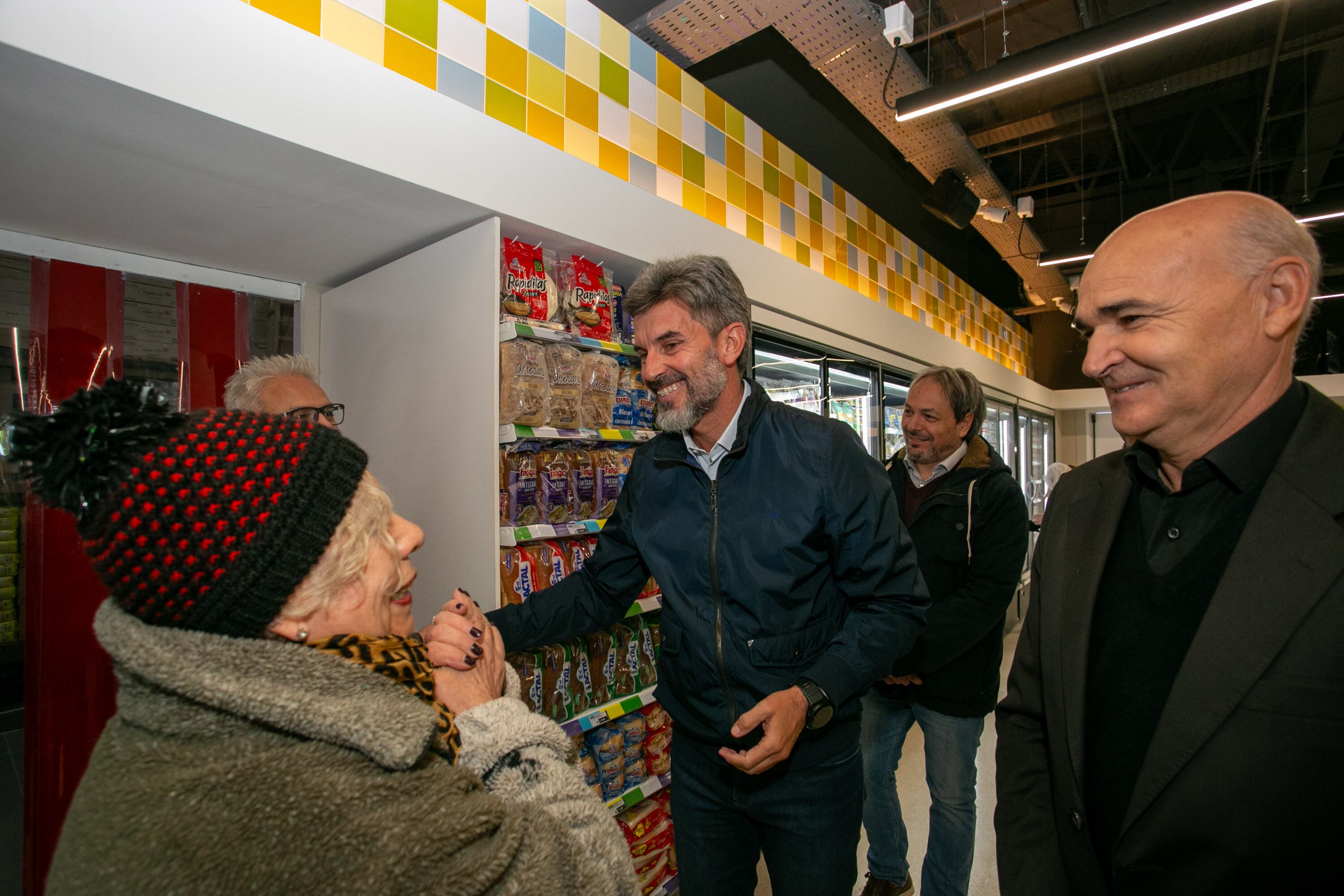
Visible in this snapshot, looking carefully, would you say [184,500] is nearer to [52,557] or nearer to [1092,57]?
[52,557]

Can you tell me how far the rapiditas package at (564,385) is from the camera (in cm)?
227

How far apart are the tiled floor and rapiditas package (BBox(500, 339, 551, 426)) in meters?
1.73

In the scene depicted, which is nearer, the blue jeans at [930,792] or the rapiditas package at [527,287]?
the rapiditas package at [527,287]

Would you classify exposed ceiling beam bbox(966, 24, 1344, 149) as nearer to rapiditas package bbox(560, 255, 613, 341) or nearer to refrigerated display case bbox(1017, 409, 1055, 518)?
refrigerated display case bbox(1017, 409, 1055, 518)

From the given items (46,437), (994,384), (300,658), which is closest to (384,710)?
(300,658)

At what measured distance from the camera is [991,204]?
621 centimetres

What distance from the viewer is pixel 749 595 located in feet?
5.32

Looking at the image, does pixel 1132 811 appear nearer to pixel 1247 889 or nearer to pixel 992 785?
pixel 1247 889

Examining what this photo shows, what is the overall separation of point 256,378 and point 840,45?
341 cm

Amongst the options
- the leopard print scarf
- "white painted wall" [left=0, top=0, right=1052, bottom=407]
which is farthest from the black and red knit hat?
"white painted wall" [left=0, top=0, right=1052, bottom=407]

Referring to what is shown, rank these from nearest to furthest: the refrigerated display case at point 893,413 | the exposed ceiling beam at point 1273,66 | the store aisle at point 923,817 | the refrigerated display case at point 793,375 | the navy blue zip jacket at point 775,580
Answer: the navy blue zip jacket at point 775,580 → the store aisle at point 923,817 → the refrigerated display case at point 793,375 → the exposed ceiling beam at point 1273,66 → the refrigerated display case at point 893,413

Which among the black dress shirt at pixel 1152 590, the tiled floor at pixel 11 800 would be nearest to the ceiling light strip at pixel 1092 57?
the black dress shirt at pixel 1152 590

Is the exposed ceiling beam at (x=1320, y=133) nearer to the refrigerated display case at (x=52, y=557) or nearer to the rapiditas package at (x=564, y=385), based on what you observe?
the rapiditas package at (x=564, y=385)

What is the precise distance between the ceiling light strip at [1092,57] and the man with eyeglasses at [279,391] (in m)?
3.50
